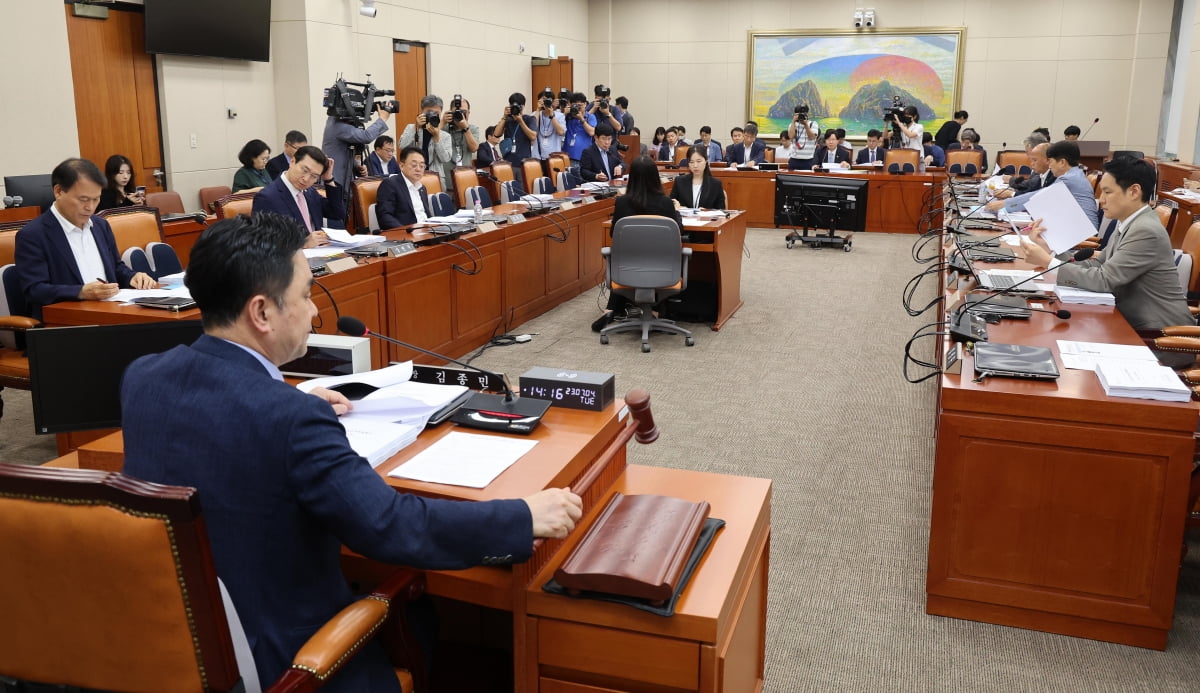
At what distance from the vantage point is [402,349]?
508cm

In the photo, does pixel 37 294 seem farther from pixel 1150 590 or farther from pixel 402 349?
pixel 1150 590

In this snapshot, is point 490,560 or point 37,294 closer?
point 490,560

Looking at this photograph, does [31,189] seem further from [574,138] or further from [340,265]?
[574,138]

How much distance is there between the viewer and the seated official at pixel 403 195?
5.94 metres

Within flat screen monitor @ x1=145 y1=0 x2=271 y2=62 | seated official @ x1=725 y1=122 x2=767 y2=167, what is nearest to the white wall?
seated official @ x1=725 y1=122 x2=767 y2=167

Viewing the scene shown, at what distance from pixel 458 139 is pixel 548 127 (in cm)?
170

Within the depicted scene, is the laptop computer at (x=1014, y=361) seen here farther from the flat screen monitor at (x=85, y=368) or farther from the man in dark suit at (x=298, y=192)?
the man in dark suit at (x=298, y=192)

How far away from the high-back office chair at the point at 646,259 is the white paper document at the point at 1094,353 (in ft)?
9.19

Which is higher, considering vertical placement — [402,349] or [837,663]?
[402,349]

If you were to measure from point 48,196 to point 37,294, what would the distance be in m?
2.63

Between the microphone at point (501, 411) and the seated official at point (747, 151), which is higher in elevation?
the seated official at point (747, 151)

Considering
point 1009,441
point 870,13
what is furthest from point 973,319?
point 870,13

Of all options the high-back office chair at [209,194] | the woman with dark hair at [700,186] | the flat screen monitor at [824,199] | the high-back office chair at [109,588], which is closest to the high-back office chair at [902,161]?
the flat screen monitor at [824,199]

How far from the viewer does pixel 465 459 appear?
184cm
